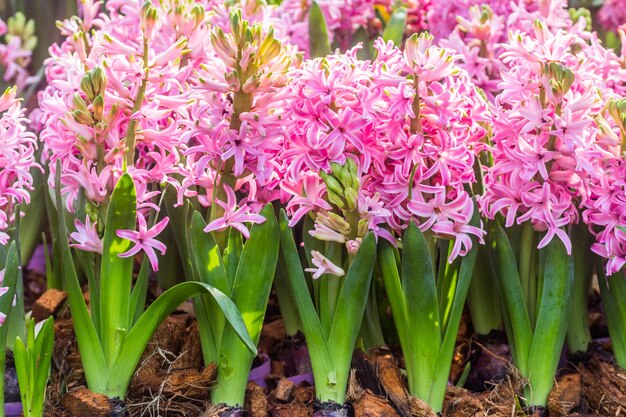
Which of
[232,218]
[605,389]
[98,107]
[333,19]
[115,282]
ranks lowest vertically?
[605,389]

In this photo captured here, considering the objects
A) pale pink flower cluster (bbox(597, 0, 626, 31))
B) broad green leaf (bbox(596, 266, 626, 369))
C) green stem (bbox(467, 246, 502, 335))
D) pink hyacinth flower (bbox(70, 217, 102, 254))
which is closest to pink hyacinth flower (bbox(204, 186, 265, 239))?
pink hyacinth flower (bbox(70, 217, 102, 254))

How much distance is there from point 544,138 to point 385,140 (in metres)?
0.34

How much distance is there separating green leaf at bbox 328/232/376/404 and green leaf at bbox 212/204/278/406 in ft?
0.54

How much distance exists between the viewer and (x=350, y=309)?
168cm

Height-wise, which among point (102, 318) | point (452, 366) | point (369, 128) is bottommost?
point (452, 366)

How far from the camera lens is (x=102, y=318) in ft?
5.52

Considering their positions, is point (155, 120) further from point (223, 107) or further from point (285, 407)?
point (285, 407)

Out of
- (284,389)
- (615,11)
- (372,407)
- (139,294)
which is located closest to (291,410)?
(284,389)

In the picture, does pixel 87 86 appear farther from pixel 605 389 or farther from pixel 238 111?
pixel 605 389

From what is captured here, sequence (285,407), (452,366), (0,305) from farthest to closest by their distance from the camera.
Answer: (452,366)
(285,407)
(0,305)

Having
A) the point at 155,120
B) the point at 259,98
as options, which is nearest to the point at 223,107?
the point at 259,98

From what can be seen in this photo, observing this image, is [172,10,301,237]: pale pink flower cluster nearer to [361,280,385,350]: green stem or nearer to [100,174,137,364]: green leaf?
[100,174,137,364]: green leaf

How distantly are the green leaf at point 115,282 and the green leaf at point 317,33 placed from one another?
91cm

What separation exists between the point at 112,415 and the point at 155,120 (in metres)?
0.64
